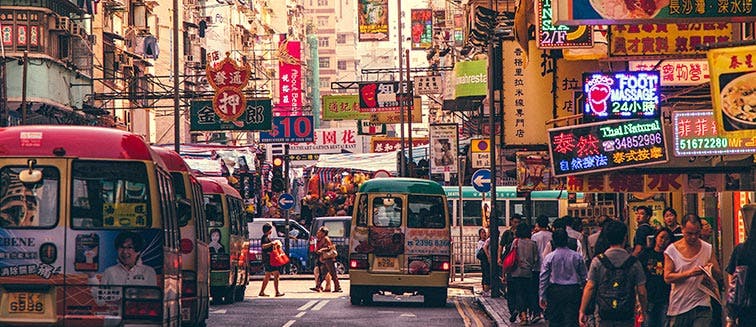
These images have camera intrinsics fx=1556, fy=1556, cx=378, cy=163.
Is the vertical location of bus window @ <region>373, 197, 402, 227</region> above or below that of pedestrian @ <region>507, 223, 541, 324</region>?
above

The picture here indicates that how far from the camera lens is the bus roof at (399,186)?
1271 inches

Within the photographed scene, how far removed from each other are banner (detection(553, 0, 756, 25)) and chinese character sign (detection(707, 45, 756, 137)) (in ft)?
5.29

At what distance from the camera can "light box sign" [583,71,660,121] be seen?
23656 mm

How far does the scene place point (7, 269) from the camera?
583 inches

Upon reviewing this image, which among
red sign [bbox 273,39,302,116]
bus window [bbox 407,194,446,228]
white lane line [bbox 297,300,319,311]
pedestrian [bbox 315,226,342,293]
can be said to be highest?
red sign [bbox 273,39,302,116]

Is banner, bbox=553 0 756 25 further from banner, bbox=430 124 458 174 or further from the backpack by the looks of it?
banner, bbox=430 124 458 174

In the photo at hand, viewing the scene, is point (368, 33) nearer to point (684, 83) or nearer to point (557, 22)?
point (684, 83)

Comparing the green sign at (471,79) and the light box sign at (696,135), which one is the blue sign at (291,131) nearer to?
the green sign at (471,79)

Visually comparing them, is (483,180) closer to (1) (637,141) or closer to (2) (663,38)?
(2) (663,38)

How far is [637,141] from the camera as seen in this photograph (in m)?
21.9

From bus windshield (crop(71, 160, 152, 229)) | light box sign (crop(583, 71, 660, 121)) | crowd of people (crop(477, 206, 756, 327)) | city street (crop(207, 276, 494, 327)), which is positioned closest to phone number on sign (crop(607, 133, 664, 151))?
crowd of people (crop(477, 206, 756, 327))

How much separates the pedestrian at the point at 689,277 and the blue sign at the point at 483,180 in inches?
896

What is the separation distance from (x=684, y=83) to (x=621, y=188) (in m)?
4.28

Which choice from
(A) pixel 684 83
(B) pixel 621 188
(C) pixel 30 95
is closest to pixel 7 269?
(B) pixel 621 188
